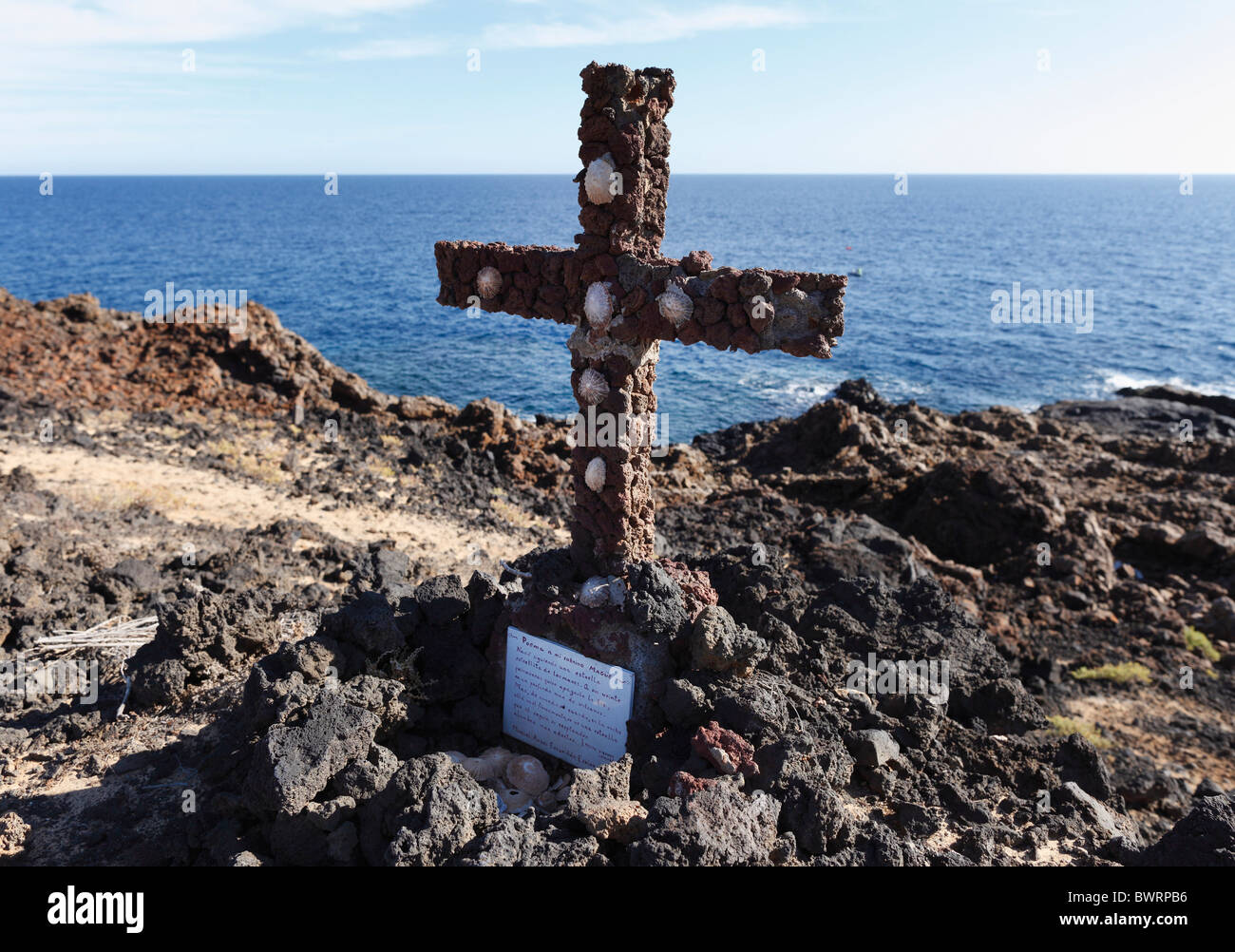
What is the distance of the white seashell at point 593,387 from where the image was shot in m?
6.58

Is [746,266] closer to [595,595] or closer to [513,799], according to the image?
[595,595]

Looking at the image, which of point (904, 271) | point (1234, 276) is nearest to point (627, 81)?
point (904, 271)

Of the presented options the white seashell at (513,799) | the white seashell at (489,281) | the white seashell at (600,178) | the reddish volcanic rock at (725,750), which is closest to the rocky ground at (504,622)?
the reddish volcanic rock at (725,750)

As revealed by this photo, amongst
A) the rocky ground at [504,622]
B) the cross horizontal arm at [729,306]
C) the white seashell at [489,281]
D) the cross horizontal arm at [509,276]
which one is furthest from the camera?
the white seashell at [489,281]

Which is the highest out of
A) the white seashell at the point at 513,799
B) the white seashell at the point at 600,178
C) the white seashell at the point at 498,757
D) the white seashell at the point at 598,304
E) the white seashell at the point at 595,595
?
the white seashell at the point at 600,178

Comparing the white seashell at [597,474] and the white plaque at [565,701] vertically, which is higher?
the white seashell at [597,474]

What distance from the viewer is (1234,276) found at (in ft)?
254

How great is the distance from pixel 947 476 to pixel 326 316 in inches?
1718

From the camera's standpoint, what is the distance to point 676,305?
5.94 meters

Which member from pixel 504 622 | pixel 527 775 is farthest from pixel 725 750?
pixel 504 622

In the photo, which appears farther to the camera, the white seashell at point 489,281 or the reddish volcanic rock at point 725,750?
the white seashell at point 489,281

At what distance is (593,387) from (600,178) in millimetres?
1615

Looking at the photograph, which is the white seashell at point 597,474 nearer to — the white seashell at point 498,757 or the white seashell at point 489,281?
the white seashell at point 489,281
